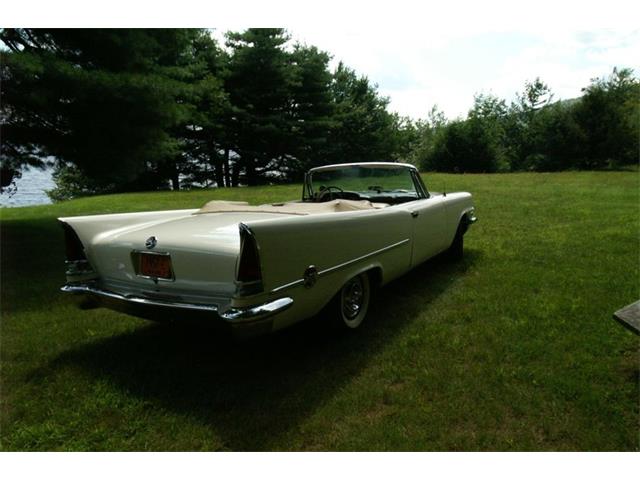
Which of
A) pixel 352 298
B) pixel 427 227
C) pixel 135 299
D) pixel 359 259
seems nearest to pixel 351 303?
pixel 352 298

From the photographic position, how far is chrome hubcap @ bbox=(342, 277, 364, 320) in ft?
10.1

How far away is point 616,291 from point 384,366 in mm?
2638

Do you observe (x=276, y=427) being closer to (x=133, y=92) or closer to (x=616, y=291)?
(x=616, y=291)

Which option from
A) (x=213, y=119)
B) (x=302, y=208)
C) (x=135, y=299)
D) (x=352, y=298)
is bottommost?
(x=352, y=298)

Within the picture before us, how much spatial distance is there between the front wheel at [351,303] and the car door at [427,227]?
31.6 inches

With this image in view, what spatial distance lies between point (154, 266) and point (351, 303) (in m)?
1.45

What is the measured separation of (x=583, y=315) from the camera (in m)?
3.33

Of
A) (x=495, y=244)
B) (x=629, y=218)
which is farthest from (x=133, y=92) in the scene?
(x=629, y=218)

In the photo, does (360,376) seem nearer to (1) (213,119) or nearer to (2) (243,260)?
(2) (243,260)

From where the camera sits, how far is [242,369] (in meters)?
2.66

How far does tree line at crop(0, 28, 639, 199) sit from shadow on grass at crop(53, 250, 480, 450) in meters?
4.61

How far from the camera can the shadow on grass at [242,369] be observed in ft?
7.11

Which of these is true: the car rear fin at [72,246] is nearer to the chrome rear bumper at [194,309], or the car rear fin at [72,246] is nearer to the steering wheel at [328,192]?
the chrome rear bumper at [194,309]

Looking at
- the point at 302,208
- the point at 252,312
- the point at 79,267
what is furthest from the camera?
the point at 302,208
